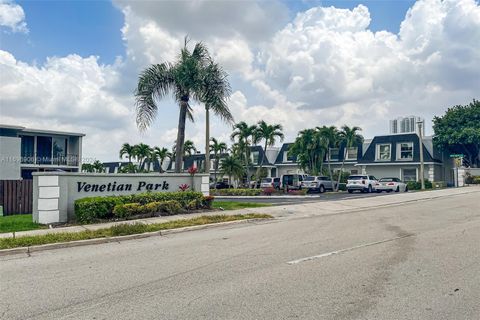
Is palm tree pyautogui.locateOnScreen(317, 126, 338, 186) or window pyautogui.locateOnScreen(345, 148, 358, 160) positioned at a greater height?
palm tree pyautogui.locateOnScreen(317, 126, 338, 186)

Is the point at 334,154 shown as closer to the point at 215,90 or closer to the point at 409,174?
the point at 409,174

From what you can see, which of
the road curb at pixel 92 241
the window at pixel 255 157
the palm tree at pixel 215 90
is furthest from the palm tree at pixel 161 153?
the road curb at pixel 92 241

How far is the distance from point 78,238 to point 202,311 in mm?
6769

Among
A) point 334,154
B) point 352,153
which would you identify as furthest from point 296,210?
point 334,154

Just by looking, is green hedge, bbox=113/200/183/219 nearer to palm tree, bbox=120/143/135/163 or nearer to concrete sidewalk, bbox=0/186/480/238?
concrete sidewalk, bbox=0/186/480/238

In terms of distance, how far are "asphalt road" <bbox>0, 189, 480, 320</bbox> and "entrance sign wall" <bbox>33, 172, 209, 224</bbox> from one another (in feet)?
15.1

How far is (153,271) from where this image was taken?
760 cm

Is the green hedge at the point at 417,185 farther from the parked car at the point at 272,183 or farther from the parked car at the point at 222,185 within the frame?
the parked car at the point at 222,185

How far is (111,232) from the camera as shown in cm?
1184

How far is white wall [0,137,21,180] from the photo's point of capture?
31547mm

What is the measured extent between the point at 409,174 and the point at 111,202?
36.8 metres

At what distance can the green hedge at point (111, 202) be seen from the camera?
1434cm

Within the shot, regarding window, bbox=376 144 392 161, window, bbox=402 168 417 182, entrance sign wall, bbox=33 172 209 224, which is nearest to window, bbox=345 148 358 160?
window, bbox=376 144 392 161

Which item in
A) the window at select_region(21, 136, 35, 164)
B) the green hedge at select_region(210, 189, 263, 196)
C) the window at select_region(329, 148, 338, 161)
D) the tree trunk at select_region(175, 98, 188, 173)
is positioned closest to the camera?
the tree trunk at select_region(175, 98, 188, 173)
